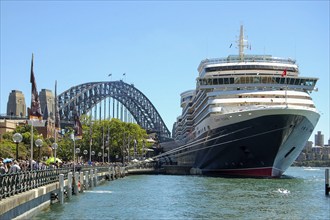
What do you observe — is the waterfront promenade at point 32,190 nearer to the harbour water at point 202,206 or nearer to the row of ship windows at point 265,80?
the harbour water at point 202,206

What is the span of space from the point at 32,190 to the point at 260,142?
48276 mm

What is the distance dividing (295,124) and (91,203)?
37.4 meters

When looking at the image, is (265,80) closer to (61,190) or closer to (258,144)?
(258,144)

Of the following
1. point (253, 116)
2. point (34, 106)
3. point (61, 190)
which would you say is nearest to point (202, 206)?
point (61, 190)

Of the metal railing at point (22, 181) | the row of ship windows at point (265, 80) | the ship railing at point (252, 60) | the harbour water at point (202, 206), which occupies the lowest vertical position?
the harbour water at point (202, 206)

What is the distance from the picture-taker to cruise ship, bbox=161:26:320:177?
8000 centimetres

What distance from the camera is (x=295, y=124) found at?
8006 cm

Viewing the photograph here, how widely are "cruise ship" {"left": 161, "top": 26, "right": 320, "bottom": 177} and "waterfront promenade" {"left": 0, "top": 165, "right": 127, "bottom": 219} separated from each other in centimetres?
2380

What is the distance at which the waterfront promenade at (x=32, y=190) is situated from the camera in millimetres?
29922

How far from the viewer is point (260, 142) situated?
80562 millimetres

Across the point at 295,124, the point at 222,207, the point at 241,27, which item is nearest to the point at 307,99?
the point at 295,124

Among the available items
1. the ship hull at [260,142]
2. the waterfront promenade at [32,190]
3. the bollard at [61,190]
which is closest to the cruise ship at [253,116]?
the ship hull at [260,142]

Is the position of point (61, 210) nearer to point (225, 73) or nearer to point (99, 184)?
point (99, 184)

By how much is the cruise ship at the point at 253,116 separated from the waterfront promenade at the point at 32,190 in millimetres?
23802
